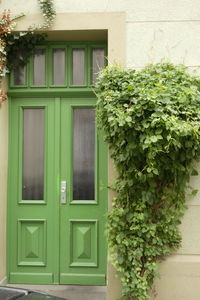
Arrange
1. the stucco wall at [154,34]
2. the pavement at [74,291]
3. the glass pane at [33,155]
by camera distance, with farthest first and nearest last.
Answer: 1. the glass pane at [33,155]
2. the pavement at [74,291]
3. the stucco wall at [154,34]

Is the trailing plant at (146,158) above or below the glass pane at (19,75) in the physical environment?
below

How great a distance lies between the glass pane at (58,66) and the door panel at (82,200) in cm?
28

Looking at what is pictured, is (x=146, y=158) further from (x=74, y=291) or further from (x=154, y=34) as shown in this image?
(x=74, y=291)

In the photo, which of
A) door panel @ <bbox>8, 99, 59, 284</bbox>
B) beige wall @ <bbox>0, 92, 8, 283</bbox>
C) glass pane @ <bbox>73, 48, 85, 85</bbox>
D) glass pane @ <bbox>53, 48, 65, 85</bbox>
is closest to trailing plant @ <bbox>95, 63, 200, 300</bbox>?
glass pane @ <bbox>73, 48, 85, 85</bbox>

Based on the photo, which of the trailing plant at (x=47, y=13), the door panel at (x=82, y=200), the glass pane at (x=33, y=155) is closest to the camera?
the trailing plant at (x=47, y=13)

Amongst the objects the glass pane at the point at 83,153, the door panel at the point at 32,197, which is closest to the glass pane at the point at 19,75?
the door panel at the point at 32,197

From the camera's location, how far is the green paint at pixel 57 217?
5.22 meters

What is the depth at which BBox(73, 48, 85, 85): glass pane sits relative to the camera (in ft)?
17.4

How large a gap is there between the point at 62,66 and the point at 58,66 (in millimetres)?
52

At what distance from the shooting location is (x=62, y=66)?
5309 millimetres

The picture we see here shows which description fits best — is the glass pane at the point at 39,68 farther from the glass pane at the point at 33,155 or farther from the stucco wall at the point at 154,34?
the stucco wall at the point at 154,34

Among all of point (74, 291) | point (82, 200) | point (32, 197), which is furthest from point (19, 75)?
point (74, 291)

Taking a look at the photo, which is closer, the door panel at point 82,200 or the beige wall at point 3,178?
the beige wall at point 3,178

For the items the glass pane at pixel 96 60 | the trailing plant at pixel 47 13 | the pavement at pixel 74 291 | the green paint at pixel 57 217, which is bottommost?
the pavement at pixel 74 291
